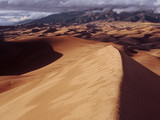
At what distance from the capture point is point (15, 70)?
15.3 m

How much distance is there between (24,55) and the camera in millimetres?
18578

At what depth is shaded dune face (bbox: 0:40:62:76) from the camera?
618 inches

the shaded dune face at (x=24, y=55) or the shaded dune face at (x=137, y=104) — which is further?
the shaded dune face at (x=24, y=55)

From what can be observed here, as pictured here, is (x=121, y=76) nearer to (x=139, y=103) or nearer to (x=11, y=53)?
(x=139, y=103)

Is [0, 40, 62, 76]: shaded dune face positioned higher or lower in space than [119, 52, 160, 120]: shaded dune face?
lower

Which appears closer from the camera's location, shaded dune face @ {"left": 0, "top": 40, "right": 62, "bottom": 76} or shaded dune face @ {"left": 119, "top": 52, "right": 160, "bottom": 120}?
shaded dune face @ {"left": 119, "top": 52, "right": 160, "bottom": 120}

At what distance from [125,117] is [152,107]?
95 cm

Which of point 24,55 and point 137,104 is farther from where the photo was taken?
point 24,55

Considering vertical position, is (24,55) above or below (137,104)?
below

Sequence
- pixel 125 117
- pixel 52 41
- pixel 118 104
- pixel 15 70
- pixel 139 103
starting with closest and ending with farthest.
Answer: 1. pixel 125 117
2. pixel 118 104
3. pixel 139 103
4. pixel 15 70
5. pixel 52 41

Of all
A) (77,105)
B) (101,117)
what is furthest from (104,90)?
(101,117)

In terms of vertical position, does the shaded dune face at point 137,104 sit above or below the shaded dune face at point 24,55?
above

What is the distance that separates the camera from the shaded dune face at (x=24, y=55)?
15.7 meters

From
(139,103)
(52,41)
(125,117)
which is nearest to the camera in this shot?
(125,117)
